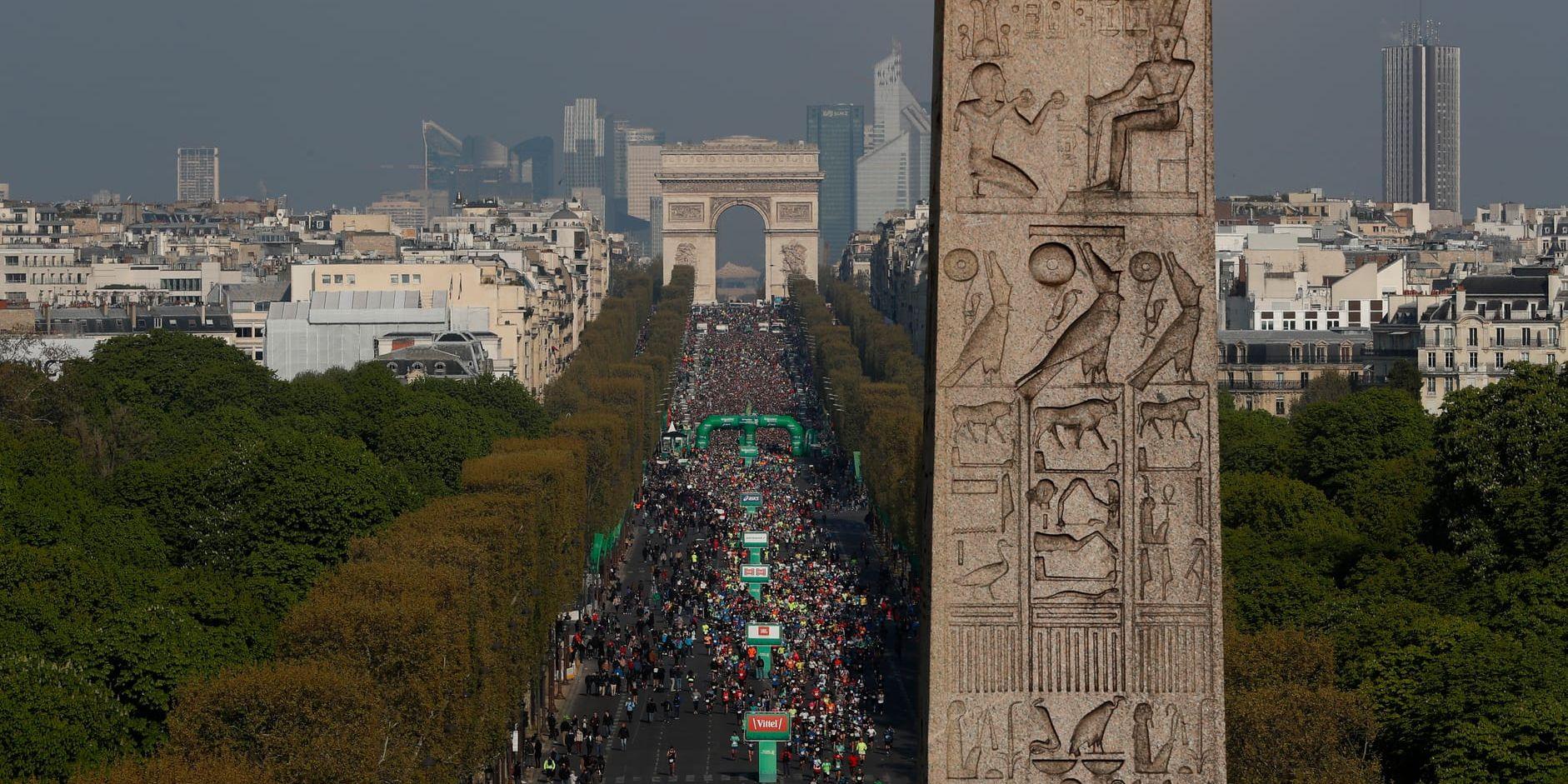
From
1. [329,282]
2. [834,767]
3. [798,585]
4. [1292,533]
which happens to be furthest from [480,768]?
[329,282]

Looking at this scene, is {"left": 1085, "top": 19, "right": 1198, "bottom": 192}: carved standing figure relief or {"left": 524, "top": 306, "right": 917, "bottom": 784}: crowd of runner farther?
{"left": 524, "top": 306, "right": 917, "bottom": 784}: crowd of runner

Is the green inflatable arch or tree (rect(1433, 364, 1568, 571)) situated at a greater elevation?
the green inflatable arch

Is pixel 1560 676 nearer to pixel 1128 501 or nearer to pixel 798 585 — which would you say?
pixel 1128 501

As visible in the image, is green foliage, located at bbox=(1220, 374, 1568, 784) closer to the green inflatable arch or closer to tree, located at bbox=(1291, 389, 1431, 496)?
tree, located at bbox=(1291, 389, 1431, 496)

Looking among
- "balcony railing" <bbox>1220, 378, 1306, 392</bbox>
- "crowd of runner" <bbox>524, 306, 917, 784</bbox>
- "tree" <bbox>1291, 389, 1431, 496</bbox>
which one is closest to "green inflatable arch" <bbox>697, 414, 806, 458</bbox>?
"crowd of runner" <bbox>524, 306, 917, 784</bbox>

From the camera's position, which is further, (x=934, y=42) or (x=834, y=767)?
(x=834, y=767)

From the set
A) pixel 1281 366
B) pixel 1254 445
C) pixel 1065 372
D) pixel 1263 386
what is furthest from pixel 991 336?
pixel 1281 366
